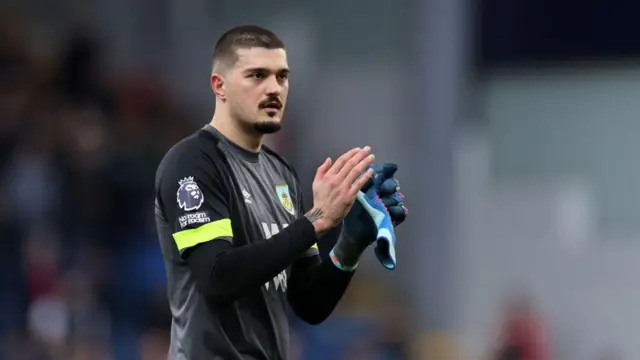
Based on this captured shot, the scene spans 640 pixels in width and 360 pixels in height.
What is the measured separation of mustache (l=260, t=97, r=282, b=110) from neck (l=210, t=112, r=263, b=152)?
108mm

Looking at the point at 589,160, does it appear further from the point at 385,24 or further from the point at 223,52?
the point at 223,52

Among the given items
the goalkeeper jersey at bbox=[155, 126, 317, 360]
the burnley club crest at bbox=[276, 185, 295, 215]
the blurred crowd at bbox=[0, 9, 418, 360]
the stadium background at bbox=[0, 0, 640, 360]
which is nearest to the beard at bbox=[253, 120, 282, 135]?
the goalkeeper jersey at bbox=[155, 126, 317, 360]

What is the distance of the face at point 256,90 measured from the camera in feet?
12.6

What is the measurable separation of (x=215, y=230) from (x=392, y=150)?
6.78m

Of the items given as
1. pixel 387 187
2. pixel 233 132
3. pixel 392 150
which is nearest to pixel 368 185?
pixel 387 187

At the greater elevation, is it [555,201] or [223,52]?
[223,52]

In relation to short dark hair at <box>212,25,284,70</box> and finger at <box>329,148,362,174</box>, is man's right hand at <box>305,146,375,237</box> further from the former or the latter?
short dark hair at <box>212,25,284,70</box>

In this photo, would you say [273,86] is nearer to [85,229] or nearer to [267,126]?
[267,126]

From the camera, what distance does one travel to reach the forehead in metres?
3.85

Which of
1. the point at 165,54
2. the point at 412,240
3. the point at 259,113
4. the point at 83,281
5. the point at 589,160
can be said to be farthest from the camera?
the point at 165,54

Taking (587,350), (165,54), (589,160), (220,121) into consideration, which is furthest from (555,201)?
(220,121)

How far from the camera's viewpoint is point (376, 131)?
10.7m

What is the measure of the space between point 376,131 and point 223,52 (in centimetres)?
682

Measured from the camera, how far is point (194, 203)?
12.1ft
